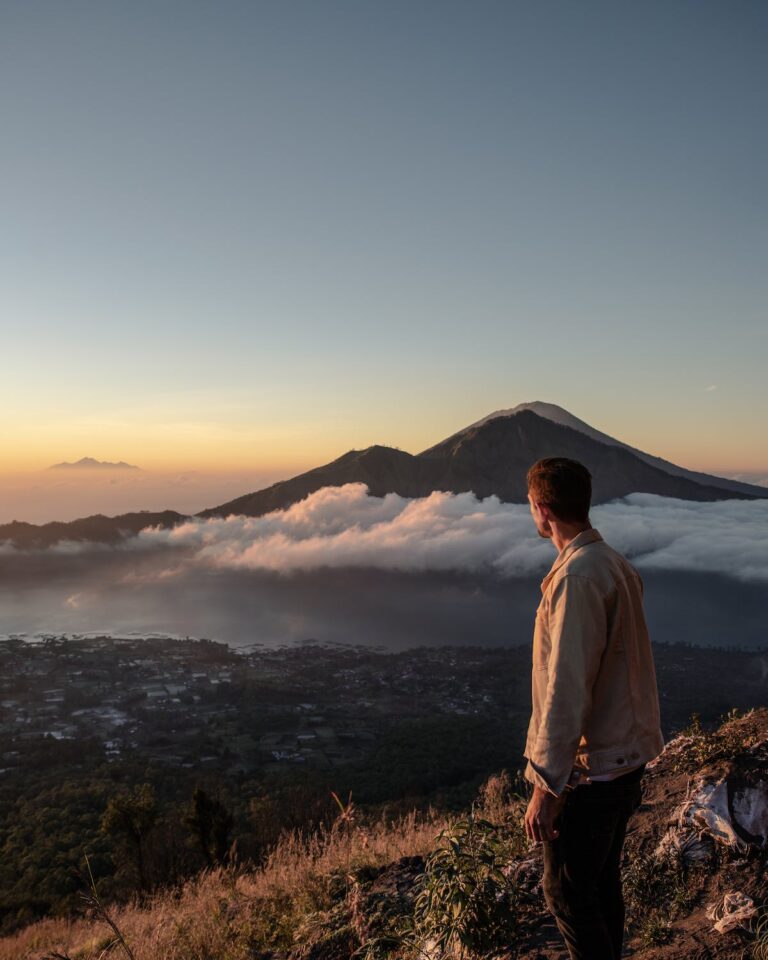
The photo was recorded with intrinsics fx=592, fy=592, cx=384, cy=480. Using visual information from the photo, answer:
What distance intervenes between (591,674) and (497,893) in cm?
241

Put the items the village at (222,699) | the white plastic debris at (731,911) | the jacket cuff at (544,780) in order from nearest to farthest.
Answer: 1. the jacket cuff at (544,780)
2. the white plastic debris at (731,911)
3. the village at (222,699)

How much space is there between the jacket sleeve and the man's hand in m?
0.06

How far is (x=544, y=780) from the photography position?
7.07 feet

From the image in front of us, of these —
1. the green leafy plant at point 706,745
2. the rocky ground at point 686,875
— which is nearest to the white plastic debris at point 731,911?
the rocky ground at point 686,875

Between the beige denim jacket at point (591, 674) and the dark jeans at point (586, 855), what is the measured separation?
115 mm

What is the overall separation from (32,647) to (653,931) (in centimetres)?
14825

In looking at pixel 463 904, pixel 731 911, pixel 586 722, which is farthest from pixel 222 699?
pixel 586 722

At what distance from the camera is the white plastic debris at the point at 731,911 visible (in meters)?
2.96

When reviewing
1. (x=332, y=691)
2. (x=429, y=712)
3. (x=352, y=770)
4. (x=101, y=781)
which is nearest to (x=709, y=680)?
(x=429, y=712)

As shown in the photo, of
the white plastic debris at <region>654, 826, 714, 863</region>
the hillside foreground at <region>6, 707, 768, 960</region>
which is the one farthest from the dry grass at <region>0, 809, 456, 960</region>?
the white plastic debris at <region>654, 826, 714, 863</region>

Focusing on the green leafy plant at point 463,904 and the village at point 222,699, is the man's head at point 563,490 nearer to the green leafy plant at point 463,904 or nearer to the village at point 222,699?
the green leafy plant at point 463,904

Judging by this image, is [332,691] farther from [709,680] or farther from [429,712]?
[709,680]

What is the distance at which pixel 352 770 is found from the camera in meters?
53.6

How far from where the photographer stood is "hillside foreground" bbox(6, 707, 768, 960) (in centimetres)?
313
